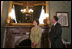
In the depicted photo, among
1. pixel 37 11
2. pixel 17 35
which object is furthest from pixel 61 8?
pixel 17 35

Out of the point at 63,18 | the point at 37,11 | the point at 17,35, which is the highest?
the point at 37,11

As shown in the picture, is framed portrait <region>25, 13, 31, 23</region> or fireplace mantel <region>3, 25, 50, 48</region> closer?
fireplace mantel <region>3, 25, 50, 48</region>

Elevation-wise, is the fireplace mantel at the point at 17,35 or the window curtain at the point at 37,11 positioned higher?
the window curtain at the point at 37,11

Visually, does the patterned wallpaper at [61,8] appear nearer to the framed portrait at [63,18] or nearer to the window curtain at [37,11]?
the framed portrait at [63,18]

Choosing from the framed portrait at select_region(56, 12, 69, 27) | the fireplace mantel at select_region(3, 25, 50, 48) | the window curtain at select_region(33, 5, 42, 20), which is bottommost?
the fireplace mantel at select_region(3, 25, 50, 48)

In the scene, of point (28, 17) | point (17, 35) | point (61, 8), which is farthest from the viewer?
point (61, 8)

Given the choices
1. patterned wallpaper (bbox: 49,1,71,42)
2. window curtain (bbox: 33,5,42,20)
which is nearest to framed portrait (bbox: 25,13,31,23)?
window curtain (bbox: 33,5,42,20)

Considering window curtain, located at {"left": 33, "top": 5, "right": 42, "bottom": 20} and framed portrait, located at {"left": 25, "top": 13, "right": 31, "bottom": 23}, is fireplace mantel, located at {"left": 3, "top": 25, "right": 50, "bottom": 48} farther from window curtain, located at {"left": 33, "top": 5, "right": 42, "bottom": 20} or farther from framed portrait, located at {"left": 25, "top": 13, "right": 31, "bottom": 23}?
window curtain, located at {"left": 33, "top": 5, "right": 42, "bottom": 20}

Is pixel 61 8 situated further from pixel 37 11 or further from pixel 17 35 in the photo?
pixel 17 35

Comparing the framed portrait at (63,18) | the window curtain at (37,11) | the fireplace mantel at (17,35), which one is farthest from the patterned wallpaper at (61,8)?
the fireplace mantel at (17,35)

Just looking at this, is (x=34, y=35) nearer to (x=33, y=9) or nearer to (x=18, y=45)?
(x=18, y=45)

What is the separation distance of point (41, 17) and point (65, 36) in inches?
58.8

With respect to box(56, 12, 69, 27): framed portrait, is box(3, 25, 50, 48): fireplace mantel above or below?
below

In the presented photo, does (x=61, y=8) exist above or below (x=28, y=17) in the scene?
above
